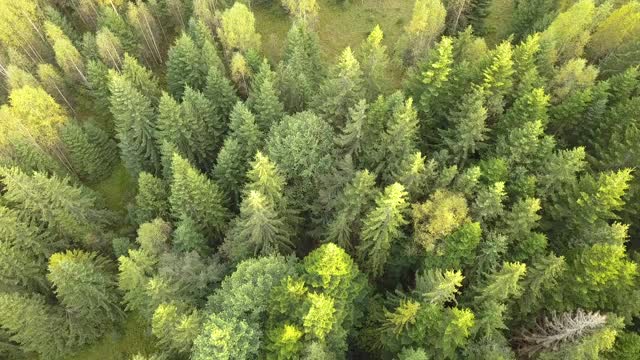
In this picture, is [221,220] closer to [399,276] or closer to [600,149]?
[399,276]

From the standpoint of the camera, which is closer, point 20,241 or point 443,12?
point 20,241

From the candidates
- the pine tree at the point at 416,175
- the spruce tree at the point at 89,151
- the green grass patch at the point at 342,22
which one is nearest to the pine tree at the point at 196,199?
the pine tree at the point at 416,175

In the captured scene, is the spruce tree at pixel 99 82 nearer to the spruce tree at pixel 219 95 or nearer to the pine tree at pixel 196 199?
the spruce tree at pixel 219 95

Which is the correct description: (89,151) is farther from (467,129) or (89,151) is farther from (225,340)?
(467,129)

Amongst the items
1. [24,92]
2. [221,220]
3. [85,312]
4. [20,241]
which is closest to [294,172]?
[221,220]

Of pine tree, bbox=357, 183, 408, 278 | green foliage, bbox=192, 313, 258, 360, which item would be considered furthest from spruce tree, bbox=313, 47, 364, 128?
green foliage, bbox=192, 313, 258, 360

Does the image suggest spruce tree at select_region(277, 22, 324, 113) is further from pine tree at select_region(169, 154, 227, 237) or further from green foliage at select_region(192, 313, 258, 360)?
green foliage at select_region(192, 313, 258, 360)
